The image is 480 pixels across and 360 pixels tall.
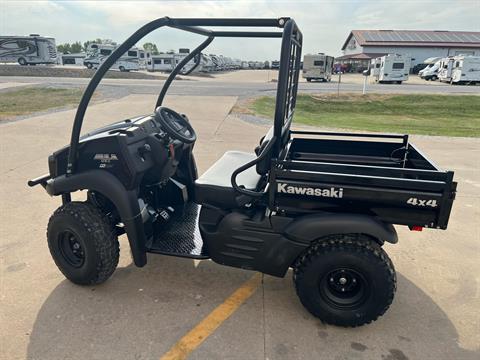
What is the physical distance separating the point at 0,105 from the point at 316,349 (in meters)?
14.7

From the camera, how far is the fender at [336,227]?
2.29 meters

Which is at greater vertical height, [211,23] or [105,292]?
[211,23]

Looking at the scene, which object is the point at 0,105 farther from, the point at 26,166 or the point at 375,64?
the point at 375,64

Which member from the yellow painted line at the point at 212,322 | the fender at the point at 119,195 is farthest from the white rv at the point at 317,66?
the fender at the point at 119,195

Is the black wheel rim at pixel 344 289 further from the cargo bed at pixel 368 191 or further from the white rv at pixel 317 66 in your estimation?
the white rv at pixel 317 66

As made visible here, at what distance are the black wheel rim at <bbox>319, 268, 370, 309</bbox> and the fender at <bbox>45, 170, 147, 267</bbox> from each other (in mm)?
1332

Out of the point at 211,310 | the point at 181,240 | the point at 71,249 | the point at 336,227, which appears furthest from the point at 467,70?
the point at 71,249

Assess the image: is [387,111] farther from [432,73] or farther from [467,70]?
[432,73]

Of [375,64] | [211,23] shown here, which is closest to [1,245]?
[211,23]

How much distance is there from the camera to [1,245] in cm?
346

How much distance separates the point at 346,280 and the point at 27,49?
41.8m

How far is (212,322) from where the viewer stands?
252cm

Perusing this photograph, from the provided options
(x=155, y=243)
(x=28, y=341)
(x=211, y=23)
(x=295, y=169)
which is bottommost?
(x=28, y=341)

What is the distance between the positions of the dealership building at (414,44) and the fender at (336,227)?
178ft
